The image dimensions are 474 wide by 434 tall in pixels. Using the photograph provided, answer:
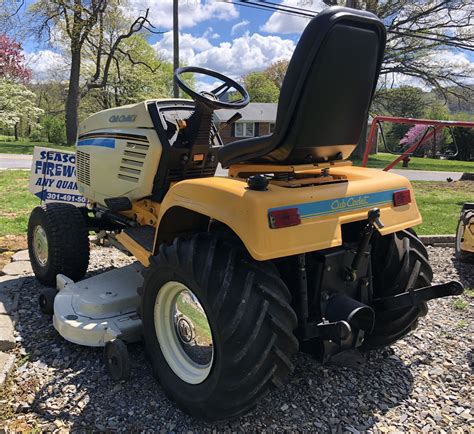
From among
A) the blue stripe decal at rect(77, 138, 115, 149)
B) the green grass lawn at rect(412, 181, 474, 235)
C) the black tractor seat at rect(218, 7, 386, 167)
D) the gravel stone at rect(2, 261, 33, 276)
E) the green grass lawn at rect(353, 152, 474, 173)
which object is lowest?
the green grass lawn at rect(353, 152, 474, 173)

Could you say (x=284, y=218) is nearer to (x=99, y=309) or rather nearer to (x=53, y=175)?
(x=99, y=309)

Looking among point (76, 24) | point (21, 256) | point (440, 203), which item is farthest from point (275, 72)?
point (21, 256)

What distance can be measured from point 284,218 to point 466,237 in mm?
3131

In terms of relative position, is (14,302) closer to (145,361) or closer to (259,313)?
(145,361)

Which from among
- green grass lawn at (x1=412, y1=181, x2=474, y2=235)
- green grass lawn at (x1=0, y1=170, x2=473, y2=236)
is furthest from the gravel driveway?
green grass lawn at (x1=412, y1=181, x2=474, y2=235)

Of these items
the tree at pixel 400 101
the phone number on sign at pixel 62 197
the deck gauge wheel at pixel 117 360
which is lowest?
the deck gauge wheel at pixel 117 360

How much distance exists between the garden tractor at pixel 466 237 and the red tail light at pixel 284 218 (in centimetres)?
299

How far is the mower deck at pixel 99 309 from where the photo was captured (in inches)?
107

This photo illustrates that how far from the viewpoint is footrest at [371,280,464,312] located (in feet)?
7.70

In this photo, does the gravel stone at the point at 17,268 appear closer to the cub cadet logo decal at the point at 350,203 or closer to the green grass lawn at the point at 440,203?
the cub cadet logo decal at the point at 350,203

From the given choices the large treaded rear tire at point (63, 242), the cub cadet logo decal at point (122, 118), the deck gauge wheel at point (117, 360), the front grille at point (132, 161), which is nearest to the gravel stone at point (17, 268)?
the large treaded rear tire at point (63, 242)

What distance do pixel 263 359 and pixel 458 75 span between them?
2309 centimetres

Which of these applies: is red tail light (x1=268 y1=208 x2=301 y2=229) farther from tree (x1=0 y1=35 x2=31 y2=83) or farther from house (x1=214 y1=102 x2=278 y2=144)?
house (x1=214 y1=102 x2=278 y2=144)

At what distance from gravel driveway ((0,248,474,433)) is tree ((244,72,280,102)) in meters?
Result: 50.1
